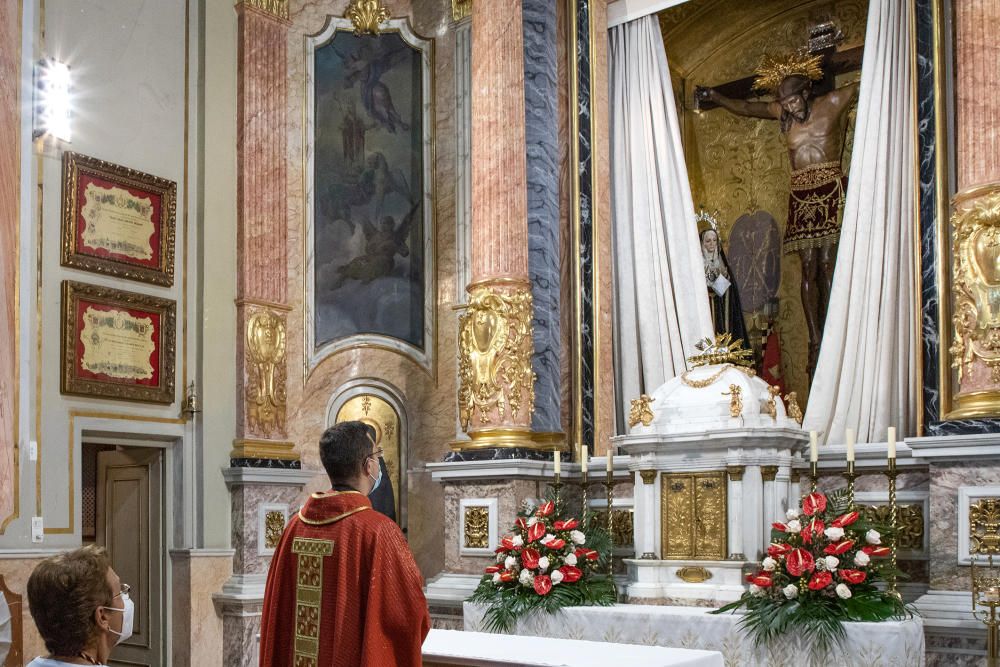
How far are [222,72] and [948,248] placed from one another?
613 centimetres

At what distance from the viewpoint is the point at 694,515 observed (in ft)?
27.0

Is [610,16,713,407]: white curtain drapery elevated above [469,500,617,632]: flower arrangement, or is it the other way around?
[610,16,713,407]: white curtain drapery

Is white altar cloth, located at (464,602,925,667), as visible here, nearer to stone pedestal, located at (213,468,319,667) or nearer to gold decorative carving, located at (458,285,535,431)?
gold decorative carving, located at (458,285,535,431)

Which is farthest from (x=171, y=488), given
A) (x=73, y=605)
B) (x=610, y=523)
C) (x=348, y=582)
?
(x=73, y=605)

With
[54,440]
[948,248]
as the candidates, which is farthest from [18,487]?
[948,248]

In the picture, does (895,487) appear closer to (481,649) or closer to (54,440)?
(481,649)

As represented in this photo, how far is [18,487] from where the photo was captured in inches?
332

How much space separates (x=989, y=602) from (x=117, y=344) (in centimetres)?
646

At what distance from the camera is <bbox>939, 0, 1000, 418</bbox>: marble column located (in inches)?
303

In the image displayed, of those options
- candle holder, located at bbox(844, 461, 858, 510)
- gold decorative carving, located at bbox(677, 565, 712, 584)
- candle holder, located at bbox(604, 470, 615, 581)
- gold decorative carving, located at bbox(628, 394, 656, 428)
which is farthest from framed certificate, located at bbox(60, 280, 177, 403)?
candle holder, located at bbox(844, 461, 858, 510)

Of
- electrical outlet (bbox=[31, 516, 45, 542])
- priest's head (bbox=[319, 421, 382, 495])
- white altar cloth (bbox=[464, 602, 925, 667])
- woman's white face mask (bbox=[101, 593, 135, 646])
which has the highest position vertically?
priest's head (bbox=[319, 421, 382, 495])

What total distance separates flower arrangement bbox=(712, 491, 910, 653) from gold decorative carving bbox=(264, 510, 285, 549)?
172 inches

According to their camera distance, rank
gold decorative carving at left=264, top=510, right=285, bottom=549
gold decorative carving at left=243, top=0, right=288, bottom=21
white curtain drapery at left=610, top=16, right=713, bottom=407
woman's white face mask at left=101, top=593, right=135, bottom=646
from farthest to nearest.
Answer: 1. gold decorative carving at left=243, top=0, right=288, bottom=21
2. white curtain drapery at left=610, top=16, right=713, bottom=407
3. gold decorative carving at left=264, top=510, right=285, bottom=549
4. woman's white face mask at left=101, top=593, right=135, bottom=646

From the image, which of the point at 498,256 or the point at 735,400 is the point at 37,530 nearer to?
the point at 498,256
